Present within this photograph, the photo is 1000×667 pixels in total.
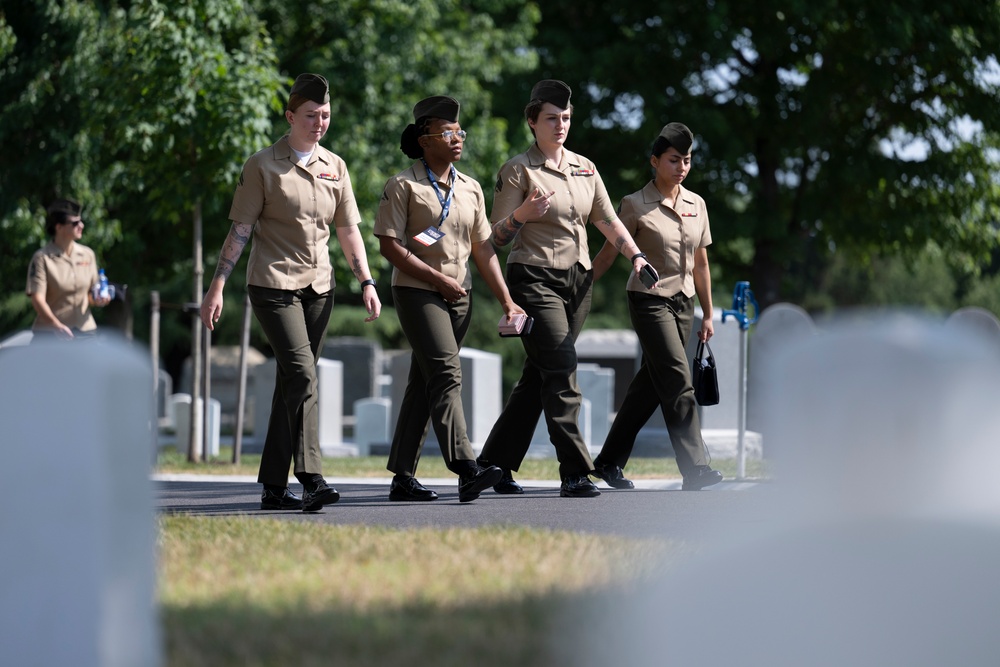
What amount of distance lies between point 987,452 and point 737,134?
20.2m

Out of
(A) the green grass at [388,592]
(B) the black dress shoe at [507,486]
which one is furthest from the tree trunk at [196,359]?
(A) the green grass at [388,592]

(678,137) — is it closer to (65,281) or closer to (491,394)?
(65,281)

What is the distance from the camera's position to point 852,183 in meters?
22.6

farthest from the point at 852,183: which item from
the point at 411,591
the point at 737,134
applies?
the point at 411,591

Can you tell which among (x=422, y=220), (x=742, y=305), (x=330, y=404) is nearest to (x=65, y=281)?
(x=422, y=220)

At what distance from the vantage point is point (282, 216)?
276 inches

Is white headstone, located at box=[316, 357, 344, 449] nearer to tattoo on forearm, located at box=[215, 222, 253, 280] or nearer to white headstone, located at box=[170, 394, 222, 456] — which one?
white headstone, located at box=[170, 394, 222, 456]

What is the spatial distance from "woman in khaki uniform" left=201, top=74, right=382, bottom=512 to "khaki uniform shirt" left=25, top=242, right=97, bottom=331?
320 centimetres

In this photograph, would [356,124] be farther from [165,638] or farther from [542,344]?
[165,638]

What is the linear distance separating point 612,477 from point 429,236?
197 cm

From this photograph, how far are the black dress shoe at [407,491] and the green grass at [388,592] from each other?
179 cm

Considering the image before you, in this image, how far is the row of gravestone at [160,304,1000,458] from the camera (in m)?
11.1

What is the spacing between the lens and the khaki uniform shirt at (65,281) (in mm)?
9828

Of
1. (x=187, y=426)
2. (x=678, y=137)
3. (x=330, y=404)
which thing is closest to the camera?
(x=678, y=137)
